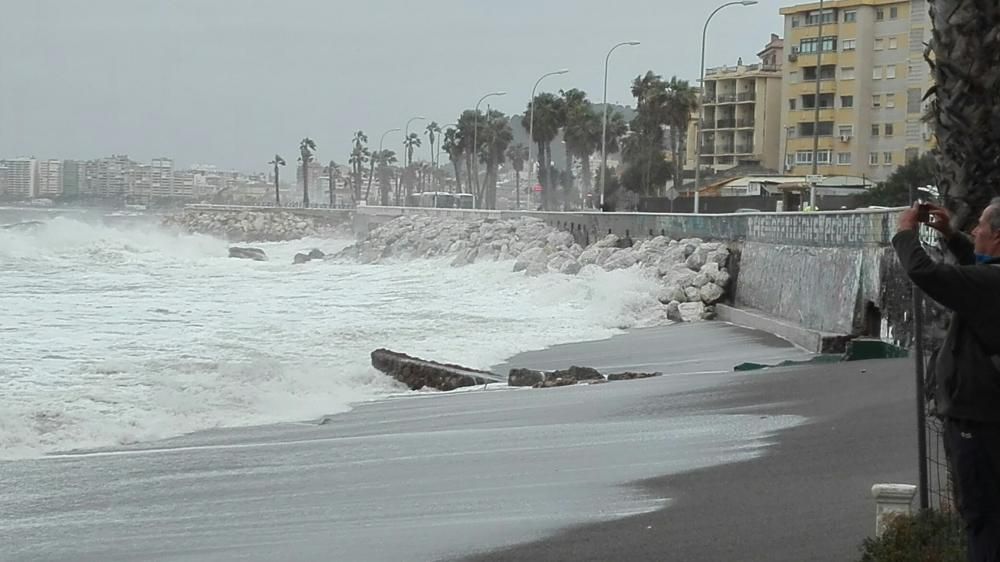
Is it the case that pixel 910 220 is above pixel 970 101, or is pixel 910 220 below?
below

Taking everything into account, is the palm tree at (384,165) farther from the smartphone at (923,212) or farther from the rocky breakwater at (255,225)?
the smartphone at (923,212)

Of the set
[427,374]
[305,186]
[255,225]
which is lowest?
[255,225]

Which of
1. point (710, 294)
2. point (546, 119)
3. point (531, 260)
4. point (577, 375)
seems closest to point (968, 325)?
point (577, 375)

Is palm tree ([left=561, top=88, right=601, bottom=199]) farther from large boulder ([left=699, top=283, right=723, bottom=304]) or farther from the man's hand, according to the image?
the man's hand

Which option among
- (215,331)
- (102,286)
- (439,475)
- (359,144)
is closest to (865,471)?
(439,475)

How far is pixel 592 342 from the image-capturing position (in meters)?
25.2

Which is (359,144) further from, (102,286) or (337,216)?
(102,286)

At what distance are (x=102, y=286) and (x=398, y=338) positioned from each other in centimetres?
2494

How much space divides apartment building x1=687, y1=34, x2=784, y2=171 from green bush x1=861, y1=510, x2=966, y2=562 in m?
77.3

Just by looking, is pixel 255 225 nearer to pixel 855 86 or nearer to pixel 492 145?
pixel 492 145

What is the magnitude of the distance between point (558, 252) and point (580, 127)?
62488 millimetres

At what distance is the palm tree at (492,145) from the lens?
123938 millimetres

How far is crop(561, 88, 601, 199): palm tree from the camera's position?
107m

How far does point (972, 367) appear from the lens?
16.9 feet
